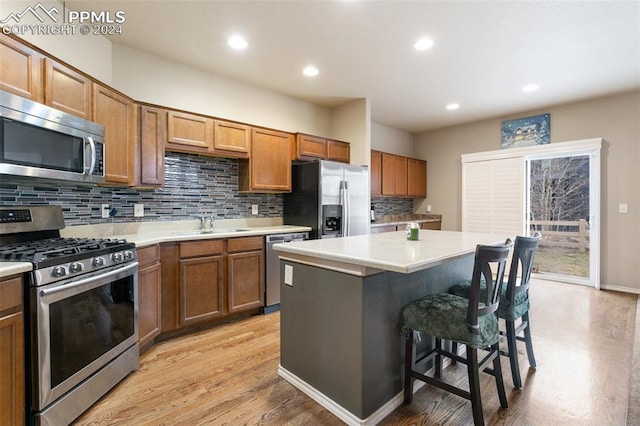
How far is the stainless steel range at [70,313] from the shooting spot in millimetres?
1541

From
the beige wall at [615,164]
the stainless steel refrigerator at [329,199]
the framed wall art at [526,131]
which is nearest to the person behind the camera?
the stainless steel refrigerator at [329,199]

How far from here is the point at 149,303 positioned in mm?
2504

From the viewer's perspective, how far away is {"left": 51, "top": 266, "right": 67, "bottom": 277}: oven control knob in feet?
5.27

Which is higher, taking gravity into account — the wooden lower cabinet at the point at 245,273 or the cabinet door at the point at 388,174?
the cabinet door at the point at 388,174

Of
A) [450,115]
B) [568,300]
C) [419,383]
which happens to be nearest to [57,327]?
[419,383]

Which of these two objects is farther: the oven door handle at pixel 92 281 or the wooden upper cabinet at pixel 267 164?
the wooden upper cabinet at pixel 267 164

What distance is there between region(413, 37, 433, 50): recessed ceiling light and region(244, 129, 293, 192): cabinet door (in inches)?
71.1

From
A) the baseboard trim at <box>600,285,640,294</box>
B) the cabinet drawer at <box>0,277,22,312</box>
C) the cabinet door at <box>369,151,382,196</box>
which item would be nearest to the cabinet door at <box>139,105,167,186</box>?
the cabinet drawer at <box>0,277,22,312</box>

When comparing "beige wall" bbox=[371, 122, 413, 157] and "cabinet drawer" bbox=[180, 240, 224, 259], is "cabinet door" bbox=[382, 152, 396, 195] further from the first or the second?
"cabinet drawer" bbox=[180, 240, 224, 259]

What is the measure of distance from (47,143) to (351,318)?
2.18 meters

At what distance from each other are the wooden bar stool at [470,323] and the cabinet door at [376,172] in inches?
141

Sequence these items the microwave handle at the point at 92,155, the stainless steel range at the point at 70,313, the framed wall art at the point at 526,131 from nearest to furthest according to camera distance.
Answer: the stainless steel range at the point at 70,313 < the microwave handle at the point at 92,155 < the framed wall art at the point at 526,131

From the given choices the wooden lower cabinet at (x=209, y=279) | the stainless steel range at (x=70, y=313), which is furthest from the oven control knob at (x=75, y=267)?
the wooden lower cabinet at (x=209, y=279)

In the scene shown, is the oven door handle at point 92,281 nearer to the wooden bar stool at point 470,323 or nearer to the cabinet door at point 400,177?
the wooden bar stool at point 470,323
